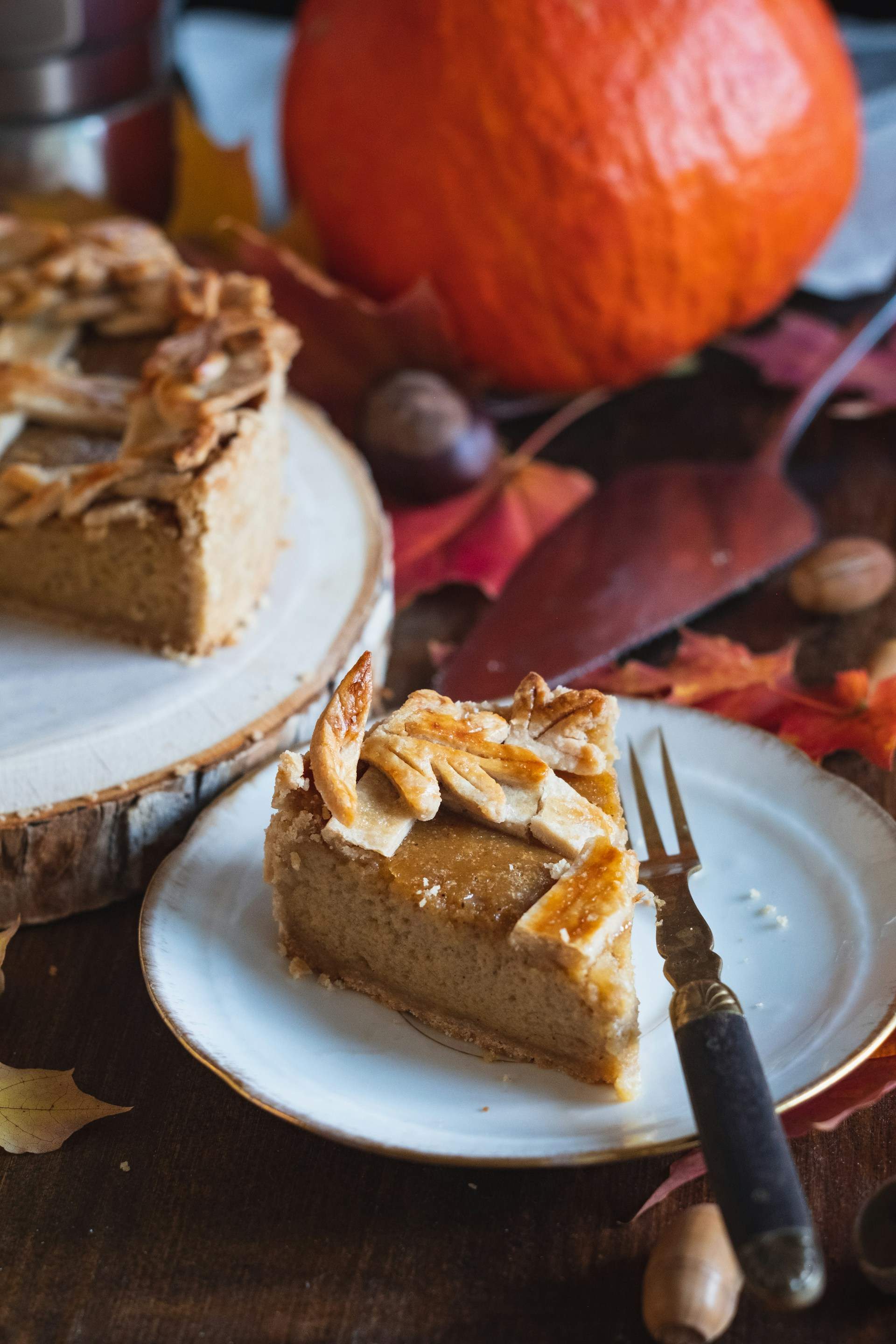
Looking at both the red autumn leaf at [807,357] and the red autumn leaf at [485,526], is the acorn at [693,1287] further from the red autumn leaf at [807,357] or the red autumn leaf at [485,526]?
the red autumn leaf at [807,357]

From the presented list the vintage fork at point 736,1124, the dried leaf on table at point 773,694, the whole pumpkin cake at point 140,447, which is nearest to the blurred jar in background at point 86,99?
the whole pumpkin cake at point 140,447

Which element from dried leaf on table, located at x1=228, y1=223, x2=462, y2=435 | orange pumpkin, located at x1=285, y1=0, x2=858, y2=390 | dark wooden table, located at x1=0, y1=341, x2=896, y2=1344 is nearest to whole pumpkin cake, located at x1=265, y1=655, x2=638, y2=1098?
dark wooden table, located at x1=0, y1=341, x2=896, y2=1344

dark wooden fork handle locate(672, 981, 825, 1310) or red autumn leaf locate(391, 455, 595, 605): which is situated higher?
dark wooden fork handle locate(672, 981, 825, 1310)

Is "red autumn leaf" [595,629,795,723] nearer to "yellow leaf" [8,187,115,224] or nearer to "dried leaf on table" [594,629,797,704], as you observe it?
"dried leaf on table" [594,629,797,704]

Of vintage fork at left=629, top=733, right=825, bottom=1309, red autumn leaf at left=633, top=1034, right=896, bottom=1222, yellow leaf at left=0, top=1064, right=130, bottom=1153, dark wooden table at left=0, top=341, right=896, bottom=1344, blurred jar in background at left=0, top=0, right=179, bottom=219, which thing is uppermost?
blurred jar in background at left=0, top=0, right=179, bottom=219

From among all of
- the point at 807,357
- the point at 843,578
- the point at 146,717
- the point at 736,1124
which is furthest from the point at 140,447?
the point at 807,357

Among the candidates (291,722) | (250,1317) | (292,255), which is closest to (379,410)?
(292,255)
